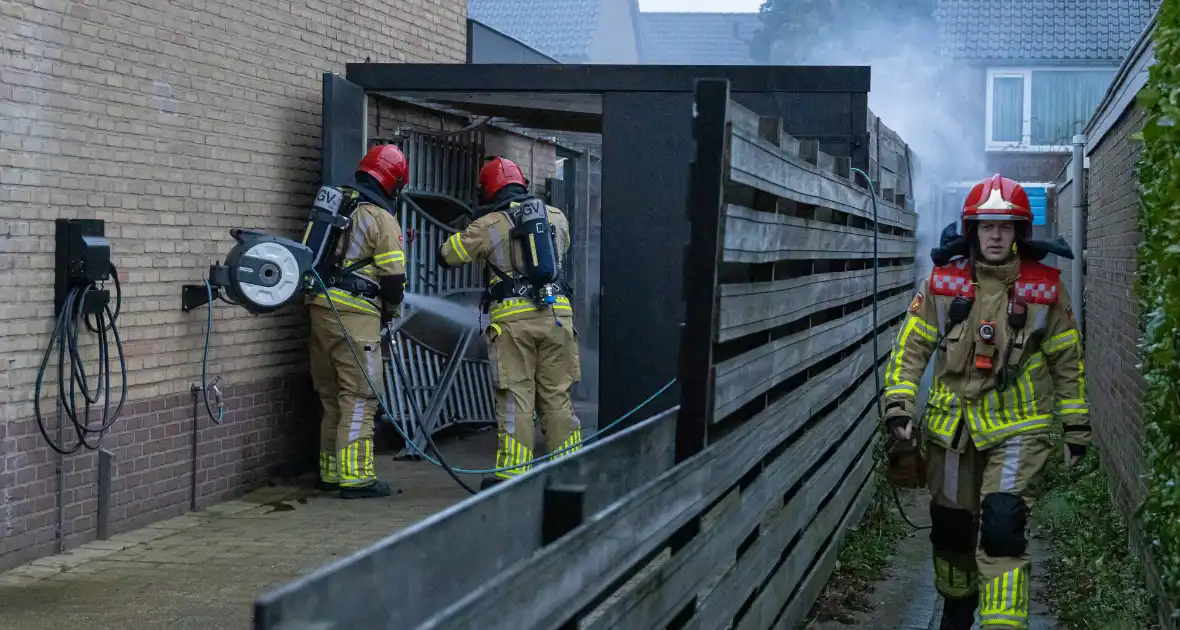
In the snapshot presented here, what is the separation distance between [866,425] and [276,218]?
154 inches

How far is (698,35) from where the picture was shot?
6316 cm

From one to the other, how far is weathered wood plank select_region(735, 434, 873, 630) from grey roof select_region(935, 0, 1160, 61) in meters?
28.8

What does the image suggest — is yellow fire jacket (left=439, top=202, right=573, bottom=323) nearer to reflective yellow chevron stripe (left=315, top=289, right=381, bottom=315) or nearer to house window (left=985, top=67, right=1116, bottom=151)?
reflective yellow chevron stripe (left=315, top=289, right=381, bottom=315)

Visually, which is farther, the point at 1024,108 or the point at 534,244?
the point at 1024,108

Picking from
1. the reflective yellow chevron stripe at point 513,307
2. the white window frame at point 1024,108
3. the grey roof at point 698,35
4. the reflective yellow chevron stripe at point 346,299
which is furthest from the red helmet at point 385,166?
the grey roof at point 698,35

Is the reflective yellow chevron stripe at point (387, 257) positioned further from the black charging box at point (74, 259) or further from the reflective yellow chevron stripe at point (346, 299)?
Result: the black charging box at point (74, 259)

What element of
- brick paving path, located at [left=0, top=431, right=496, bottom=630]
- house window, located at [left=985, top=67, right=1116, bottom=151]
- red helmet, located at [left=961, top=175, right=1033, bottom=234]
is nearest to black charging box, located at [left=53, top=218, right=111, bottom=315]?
brick paving path, located at [left=0, top=431, right=496, bottom=630]

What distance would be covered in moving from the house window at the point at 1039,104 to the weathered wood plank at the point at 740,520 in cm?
2790

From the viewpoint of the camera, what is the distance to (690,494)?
385 centimetres

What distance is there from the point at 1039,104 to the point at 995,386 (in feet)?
100

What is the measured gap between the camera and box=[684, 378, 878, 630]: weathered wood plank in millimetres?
4195

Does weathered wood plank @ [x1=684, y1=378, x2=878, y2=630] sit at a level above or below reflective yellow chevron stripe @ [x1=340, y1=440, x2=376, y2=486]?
above

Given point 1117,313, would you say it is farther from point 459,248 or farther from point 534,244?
point 459,248

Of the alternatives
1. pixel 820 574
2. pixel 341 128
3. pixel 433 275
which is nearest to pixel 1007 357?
pixel 820 574
